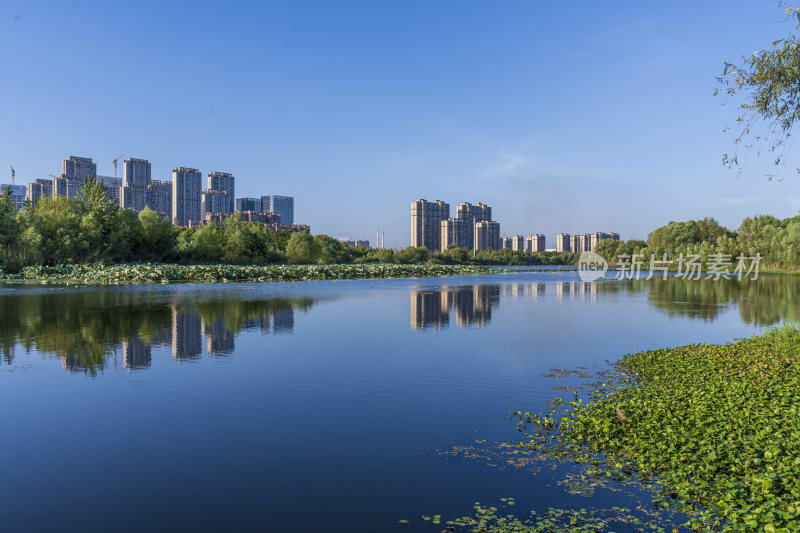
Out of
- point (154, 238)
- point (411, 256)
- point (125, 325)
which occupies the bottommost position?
point (125, 325)

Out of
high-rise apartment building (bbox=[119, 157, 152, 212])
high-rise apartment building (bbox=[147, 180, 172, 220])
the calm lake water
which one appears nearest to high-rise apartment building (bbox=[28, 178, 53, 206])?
high-rise apartment building (bbox=[119, 157, 152, 212])

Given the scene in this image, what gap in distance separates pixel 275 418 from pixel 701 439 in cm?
689

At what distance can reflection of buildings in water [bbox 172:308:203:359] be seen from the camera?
16.0 metres

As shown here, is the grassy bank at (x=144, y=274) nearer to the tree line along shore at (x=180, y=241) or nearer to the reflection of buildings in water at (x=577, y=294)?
the tree line along shore at (x=180, y=241)

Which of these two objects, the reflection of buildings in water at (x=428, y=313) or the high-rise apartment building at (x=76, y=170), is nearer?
the reflection of buildings in water at (x=428, y=313)

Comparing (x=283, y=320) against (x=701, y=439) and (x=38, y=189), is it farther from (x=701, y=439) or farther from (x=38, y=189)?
(x=38, y=189)

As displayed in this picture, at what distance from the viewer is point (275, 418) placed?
9555 millimetres

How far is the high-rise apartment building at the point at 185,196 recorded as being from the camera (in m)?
185

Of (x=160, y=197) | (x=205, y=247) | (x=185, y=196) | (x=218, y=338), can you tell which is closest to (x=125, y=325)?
(x=218, y=338)

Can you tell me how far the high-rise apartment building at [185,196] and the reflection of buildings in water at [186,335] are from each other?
17312cm

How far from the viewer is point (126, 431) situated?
877 centimetres

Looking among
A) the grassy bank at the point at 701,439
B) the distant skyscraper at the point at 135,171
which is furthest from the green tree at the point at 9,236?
the distant skyscraper at the point at 135,171

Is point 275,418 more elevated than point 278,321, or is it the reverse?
point 278,321

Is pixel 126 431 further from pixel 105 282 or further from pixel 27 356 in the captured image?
pixel 105 282
